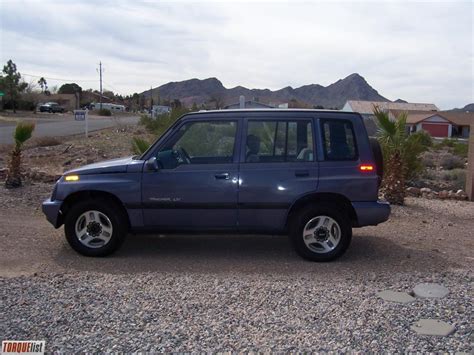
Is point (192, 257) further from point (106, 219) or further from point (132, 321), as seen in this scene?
point (132, 321)

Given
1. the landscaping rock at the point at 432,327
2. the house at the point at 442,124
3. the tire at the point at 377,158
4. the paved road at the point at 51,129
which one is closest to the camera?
the landscaping rock at the point at 432,327

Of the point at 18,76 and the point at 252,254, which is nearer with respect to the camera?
the point at 252,254

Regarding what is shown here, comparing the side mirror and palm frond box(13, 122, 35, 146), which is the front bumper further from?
palm frond box(13, 122, 35, 146)

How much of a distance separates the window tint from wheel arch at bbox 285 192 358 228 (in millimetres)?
480

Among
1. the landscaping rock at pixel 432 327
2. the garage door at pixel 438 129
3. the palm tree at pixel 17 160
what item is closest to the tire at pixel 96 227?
the landscaping rock at pixel 432 327

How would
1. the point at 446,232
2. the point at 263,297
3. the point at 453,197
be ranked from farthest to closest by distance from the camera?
the point at 453,197 < the point at 446,232 < the point at 263,297

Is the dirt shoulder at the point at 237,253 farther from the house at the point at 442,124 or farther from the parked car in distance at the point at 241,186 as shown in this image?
the house at the point at 442,124

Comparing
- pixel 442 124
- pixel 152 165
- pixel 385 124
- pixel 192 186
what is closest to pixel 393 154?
pixel 385 124

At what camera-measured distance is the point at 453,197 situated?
42.7ft

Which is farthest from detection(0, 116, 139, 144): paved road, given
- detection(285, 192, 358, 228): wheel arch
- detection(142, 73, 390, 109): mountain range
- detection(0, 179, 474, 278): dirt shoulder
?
detection(142, 73, 390, 109): mountain range

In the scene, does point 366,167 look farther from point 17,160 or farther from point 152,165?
point 17,160

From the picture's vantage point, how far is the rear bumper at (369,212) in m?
6.70

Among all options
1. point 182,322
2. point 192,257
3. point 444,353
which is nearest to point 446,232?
→ point 192,257

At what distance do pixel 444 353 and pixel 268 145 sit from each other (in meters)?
3.44
